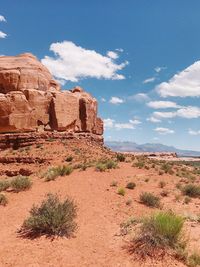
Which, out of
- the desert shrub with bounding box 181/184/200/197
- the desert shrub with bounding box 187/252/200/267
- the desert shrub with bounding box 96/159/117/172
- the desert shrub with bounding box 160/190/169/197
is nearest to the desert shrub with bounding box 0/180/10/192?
the desert shrub with bounding box 96/159/117/172

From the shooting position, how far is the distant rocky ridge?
115 ft

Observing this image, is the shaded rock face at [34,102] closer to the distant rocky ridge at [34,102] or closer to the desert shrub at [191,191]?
the distant rocky ridge at [34,102]

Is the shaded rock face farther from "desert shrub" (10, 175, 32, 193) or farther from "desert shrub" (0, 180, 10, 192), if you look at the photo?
"desert shrub" (10, 175, 32, 193)

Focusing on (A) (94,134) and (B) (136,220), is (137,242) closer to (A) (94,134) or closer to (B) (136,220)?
(B) (136,220)

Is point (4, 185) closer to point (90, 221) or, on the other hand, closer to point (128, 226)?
point (90, 221)

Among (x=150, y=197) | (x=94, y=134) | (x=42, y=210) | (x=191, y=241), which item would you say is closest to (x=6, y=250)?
(x=42, y=210)

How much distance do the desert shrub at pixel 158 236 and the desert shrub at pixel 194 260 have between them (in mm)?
495

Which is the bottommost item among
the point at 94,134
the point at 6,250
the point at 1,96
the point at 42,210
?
the point at 6,250

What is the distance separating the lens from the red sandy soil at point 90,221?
7.84m

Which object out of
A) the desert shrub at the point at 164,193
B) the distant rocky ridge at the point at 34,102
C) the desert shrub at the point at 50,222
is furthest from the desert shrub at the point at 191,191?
the distant rocky ridge at the point at 34,102

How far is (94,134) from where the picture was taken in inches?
1766

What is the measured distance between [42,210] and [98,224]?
2.18m

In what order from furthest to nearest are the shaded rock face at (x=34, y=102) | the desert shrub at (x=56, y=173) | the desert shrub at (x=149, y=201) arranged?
the shaded rock face at (x=34, y=102) → the desert shrub at (x=56, y=173) → the desert shrub at (x=149, y=201)

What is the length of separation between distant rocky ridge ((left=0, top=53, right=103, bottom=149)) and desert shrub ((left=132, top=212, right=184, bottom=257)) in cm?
2852
